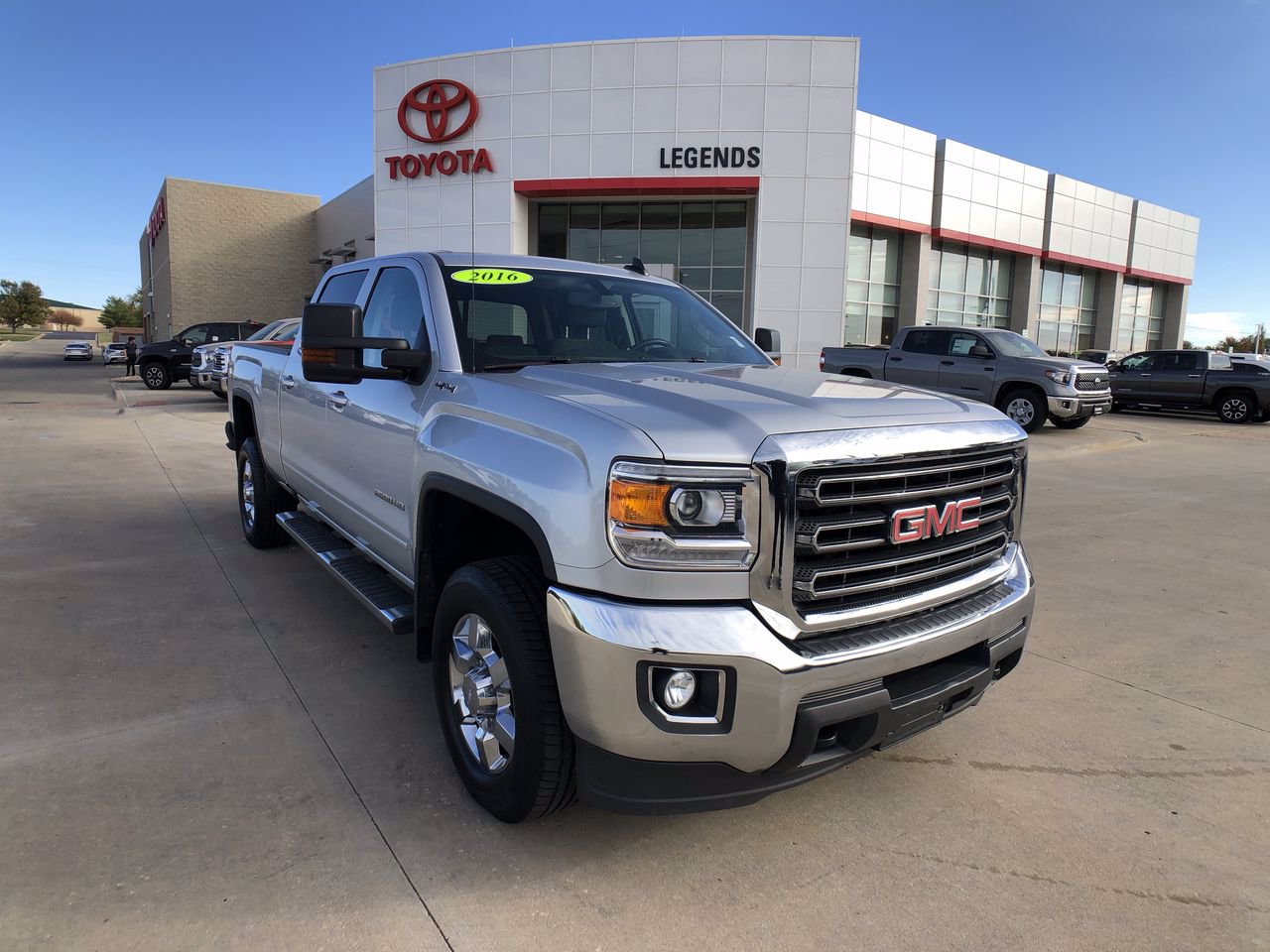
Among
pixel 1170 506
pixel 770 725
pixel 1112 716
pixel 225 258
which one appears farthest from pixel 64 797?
pixel 225 258

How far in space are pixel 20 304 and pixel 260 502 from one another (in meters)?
145

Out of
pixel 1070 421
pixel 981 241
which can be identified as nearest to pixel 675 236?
pixel 1070 421

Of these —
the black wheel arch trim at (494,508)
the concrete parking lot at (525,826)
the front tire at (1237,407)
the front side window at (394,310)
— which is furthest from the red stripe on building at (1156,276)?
the black wheel arch trim at (494,508)

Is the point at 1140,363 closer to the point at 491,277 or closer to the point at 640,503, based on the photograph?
the point at 491,277

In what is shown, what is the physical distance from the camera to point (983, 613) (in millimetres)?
2713

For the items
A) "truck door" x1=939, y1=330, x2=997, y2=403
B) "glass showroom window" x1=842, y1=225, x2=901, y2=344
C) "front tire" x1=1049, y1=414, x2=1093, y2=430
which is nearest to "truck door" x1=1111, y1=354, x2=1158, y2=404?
"front tire" x1=1049, y1=414, x2=1093, y2=430

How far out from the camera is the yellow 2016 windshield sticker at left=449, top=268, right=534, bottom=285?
3.54 m

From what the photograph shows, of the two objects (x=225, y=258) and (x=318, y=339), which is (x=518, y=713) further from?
(x=225, y=258)

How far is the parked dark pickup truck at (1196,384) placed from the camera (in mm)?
18766

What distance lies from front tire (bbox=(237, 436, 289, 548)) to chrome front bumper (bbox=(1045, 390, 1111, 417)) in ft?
42.5

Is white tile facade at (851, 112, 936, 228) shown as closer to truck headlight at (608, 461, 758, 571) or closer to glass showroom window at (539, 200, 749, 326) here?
glass showroom window at (539, 200, 749, 326)

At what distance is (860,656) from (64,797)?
8.82ft

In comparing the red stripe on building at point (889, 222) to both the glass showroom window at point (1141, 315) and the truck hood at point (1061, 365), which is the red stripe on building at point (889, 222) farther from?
the glass showroom window at point (1141, 315)

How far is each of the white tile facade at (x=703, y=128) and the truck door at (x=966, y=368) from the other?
7350mm
